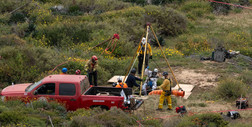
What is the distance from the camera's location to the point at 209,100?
14344mm

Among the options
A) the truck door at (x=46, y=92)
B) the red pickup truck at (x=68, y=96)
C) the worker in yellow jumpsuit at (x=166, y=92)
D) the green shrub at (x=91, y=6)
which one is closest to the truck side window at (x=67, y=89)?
the red pickup truck at (x=68, y=96)

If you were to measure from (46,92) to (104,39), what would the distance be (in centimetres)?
1042

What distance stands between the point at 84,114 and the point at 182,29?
19.6m

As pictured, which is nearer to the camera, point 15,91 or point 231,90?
point 15,91

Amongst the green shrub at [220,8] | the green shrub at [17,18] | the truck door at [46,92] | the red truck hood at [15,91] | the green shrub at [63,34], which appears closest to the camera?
the truck door at [46,92]

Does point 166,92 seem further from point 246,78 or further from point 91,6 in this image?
point 91,6

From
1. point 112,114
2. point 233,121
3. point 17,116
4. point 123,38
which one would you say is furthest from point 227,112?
point 123,38

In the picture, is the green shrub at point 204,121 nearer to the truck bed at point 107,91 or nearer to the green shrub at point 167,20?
the truck bed at point 107,91

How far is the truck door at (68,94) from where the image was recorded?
38.3 feet

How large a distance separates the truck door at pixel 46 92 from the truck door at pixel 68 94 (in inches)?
10.1

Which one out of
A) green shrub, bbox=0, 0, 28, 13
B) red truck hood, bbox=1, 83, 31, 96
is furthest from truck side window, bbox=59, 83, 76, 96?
green shrub, bbox=0, 0, 28, 13

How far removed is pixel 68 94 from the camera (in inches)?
462

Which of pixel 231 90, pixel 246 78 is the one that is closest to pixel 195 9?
pixel 246 78

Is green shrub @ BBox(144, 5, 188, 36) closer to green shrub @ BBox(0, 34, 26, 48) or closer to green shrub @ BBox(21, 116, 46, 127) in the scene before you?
green shrub @ BBox(0, 34, 26, 48)
